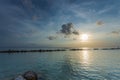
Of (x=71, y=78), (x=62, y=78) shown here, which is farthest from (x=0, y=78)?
(x=71, y=78)

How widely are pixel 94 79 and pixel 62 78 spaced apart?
19.6ft

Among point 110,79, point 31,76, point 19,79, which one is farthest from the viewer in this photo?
point 110,79

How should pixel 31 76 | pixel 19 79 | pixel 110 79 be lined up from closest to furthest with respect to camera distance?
pixel 19 79
pixel 31 76
pixel 110 79

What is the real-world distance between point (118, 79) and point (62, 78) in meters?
10.4

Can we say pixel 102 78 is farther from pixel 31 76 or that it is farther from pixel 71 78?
pixel 31 76

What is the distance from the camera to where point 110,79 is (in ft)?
79.0

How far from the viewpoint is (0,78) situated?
2505 cm

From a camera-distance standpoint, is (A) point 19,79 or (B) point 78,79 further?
(B) point 78,79

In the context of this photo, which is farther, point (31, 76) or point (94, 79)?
point (94, 79)

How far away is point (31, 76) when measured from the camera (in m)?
21.8

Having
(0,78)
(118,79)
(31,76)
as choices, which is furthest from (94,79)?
(0,78)

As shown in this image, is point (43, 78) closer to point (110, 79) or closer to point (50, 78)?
point (50, 78)

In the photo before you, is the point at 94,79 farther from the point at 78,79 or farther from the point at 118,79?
the point at 118,79

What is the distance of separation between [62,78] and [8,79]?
10076 millimetres
